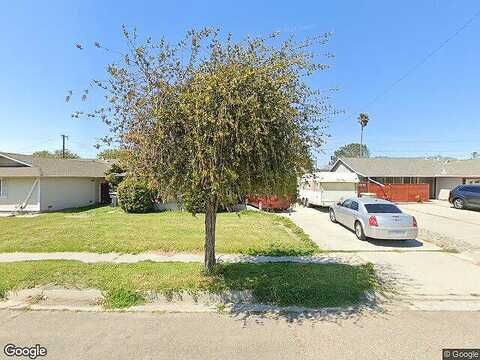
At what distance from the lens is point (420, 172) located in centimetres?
3259

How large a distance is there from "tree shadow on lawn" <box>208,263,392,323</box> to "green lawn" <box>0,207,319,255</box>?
1.78m

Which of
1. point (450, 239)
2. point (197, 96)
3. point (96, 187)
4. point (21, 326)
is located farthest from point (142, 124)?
point (96, 187)

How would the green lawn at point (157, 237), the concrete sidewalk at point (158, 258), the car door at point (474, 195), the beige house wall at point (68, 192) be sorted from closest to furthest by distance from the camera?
the concrete sidewalk at point (158, 258) → the green lawn at point (157, 237) → the beige house wall at point (68, 192) → the car door at point (474, 195)

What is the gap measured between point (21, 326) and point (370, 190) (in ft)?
95.0

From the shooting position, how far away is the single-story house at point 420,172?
30.6 metres

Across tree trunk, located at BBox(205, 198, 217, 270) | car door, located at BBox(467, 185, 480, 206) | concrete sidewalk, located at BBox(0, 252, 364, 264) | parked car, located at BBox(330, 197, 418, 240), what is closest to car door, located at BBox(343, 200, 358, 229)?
parked car, located at BBox(330, 197, 418, 240)

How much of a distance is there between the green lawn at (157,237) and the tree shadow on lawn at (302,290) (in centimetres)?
178

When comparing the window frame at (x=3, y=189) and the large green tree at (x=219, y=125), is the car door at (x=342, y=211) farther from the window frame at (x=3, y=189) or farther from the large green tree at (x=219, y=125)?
the window frame at (x=3, y=189)

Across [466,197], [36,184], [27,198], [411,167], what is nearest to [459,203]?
[466,197]

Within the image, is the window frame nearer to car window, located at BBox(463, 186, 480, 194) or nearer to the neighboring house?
the neighboring house

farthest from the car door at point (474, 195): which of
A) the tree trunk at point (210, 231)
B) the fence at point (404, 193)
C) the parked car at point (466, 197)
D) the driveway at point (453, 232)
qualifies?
the tree trunk at point (210, 231)

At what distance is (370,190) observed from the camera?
29.6 meters

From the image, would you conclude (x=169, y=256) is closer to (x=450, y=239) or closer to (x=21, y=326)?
(x=21, y=326)

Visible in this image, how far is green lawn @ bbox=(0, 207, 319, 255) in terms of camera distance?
366 inches
